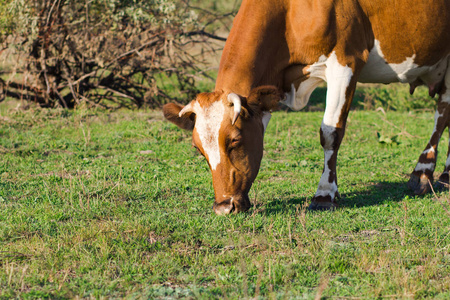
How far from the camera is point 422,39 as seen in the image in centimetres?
612

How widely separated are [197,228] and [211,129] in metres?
0.83

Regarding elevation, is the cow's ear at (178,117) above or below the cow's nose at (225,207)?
above

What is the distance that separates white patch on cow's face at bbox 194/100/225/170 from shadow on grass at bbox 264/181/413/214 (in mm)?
666

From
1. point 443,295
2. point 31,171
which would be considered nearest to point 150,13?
point 31,171

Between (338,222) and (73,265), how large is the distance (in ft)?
7.13

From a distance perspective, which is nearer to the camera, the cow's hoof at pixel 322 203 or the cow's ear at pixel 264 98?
the cow's ear at pixel 264 98

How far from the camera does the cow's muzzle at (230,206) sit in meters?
4.82

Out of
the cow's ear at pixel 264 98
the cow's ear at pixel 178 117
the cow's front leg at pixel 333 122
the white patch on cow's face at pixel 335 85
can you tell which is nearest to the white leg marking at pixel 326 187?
the cow's front leg at pixel 333 122

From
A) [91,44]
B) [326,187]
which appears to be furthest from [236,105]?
[91,44]

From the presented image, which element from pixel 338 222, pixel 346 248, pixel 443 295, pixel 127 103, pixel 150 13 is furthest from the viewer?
pixel 127 103

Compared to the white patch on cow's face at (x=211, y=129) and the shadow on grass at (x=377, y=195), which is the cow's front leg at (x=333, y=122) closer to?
the shadow on grass at (x=377, y=195)

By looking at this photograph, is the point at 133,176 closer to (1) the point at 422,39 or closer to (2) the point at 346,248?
(2) the point at 346,248

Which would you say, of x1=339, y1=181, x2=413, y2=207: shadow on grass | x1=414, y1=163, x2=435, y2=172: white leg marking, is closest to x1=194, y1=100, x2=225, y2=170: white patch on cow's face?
x1=339, y1=181, x2=413, y2=207: shadow on grass

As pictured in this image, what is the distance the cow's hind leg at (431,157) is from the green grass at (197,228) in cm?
21
